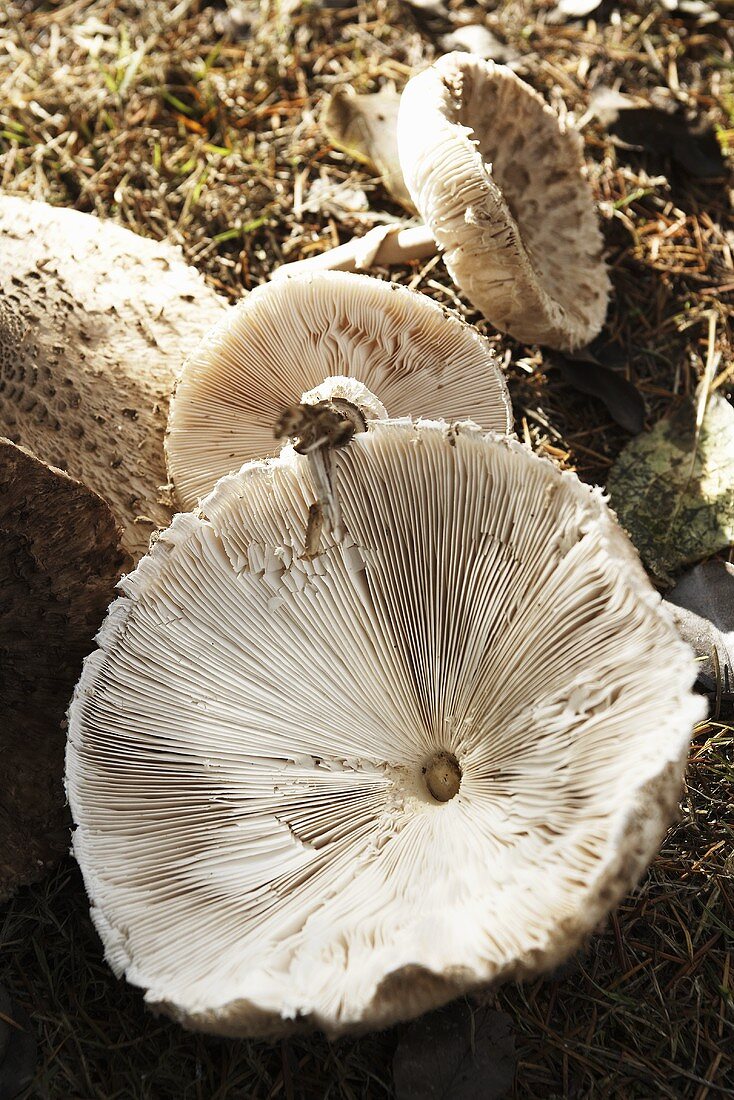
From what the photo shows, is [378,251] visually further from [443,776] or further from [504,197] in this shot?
[443,776]

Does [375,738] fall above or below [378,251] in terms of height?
below

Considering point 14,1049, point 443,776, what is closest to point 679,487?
point 443,776

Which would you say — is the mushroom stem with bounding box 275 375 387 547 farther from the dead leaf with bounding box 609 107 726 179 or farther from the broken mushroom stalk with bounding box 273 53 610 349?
the dead leaf with bounding box 609 107 726 179

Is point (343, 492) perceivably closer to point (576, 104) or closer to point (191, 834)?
point (191, 834)

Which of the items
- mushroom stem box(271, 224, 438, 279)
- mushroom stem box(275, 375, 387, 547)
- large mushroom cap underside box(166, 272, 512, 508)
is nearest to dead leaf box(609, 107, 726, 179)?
mushroom stem box(271, 224, 438, 279)

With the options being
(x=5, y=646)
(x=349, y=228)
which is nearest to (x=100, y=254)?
(x=349, y=228)

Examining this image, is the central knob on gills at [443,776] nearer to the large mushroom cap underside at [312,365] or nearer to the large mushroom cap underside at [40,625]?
the large mushroom cap underside at [40,625]
